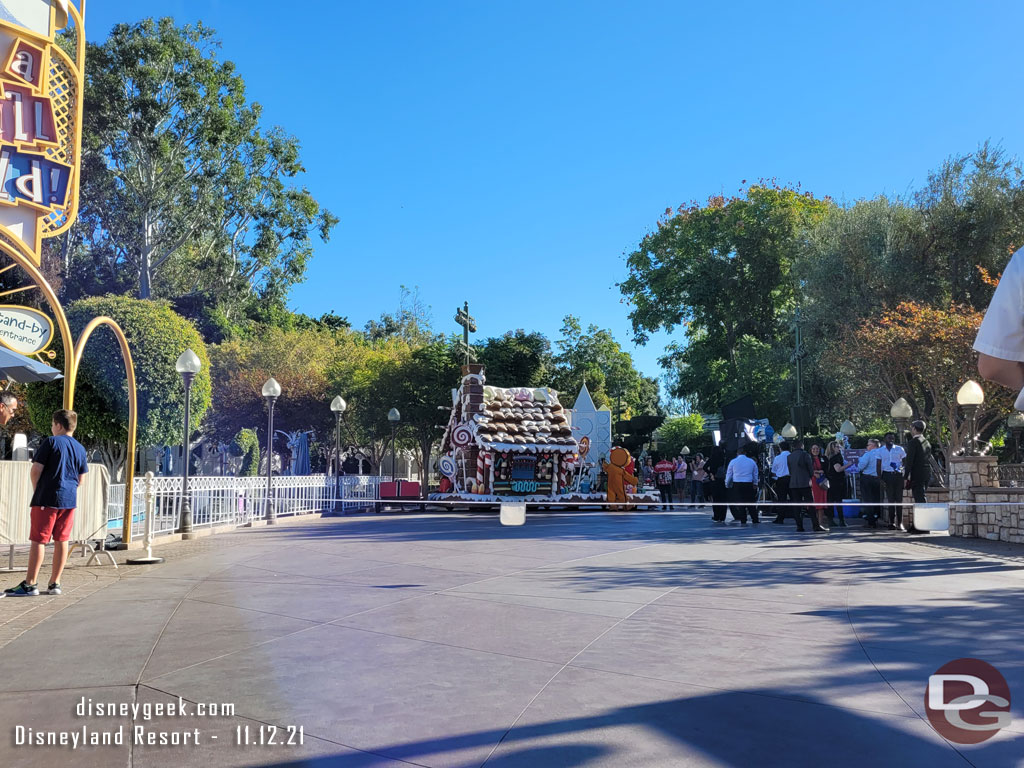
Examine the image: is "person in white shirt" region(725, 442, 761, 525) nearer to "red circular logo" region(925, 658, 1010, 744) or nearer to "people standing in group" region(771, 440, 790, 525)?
"people standing in group" region(771, 440, 790, 525)

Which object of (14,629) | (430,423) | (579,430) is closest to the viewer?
(14,629)

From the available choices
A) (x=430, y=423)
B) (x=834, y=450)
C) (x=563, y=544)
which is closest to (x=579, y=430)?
(x=430, y=423)

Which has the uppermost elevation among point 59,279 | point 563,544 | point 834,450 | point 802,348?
point 59,279

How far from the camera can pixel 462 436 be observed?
24.9m

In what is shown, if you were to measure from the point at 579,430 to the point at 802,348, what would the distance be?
9.92 m

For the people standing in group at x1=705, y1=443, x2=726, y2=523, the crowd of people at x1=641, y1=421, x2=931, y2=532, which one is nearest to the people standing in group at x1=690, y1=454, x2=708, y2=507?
the people standing in group at x1=705, y1=443, x2=726, y2=523

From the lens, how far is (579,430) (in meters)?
31.3

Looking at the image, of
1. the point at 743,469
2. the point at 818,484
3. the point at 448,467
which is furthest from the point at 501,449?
the point at 818,484

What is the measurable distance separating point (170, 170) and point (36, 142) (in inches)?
1043

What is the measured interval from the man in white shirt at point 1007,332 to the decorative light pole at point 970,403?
1409 centimetres

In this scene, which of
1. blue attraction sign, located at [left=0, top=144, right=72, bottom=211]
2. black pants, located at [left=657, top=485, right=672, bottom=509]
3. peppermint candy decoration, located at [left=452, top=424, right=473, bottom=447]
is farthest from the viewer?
black pants, located at [left=657, top=485, right=672, bottom=509]

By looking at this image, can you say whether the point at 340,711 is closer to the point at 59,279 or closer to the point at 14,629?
the point at 14,629

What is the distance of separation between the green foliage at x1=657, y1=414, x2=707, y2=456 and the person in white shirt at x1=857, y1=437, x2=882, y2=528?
88.2 ft

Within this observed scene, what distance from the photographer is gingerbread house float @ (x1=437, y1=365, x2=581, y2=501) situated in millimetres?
24594
